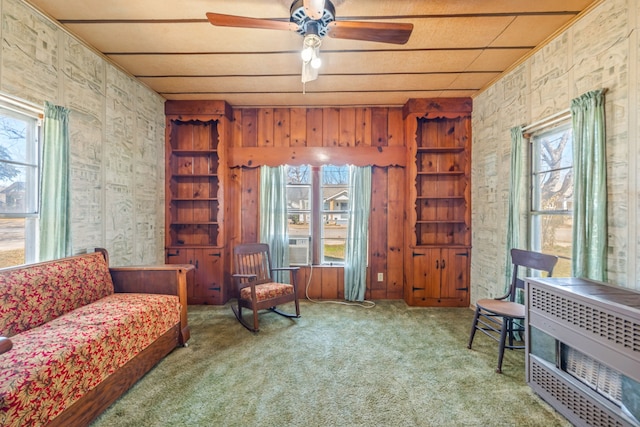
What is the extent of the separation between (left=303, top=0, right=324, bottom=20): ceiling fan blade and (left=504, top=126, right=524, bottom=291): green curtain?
217cm

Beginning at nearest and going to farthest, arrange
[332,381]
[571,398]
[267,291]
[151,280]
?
1. [571,398]
2. [332,381]
3. [151,280]
4. [267,291]

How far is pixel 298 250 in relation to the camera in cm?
378

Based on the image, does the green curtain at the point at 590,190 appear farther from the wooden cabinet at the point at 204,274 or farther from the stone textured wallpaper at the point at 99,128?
the stone textured wallpaper at the point at 99,128

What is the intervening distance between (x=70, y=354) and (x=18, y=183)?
1.43m

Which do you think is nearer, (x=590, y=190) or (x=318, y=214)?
(x=590, y=190)

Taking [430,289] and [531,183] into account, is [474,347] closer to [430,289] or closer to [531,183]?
[430,289]

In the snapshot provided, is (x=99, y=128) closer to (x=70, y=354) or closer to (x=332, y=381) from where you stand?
(x=70, y=354)

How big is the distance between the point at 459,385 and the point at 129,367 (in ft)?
7.31

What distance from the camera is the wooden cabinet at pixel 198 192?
3.51m

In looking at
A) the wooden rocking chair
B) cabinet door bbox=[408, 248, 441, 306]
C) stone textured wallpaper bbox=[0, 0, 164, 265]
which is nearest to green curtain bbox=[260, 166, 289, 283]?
the wooden rocking chair

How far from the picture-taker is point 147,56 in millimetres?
2520

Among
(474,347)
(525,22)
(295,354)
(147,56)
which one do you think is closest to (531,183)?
(525,22)

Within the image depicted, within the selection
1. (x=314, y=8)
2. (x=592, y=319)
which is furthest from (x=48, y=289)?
(x=592, y=319)

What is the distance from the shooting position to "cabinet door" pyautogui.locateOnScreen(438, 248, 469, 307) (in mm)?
3451
